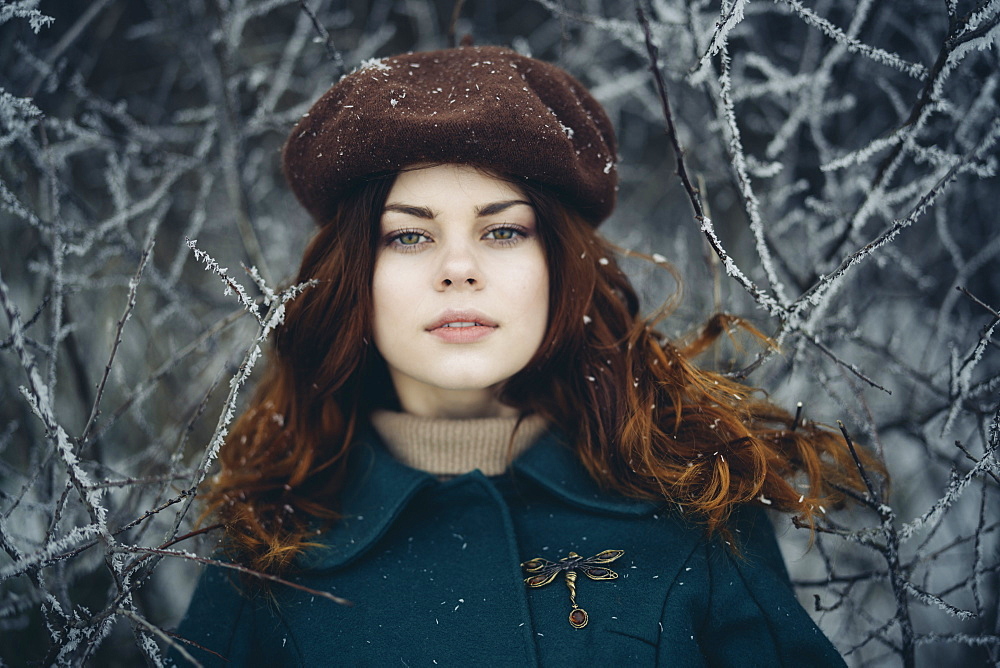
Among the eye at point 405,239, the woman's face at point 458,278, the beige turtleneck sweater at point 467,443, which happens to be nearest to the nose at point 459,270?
the woman's face at point 458,278

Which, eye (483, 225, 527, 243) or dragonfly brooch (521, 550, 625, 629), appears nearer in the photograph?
dragonfly brooch (521, 550, 625, 629)

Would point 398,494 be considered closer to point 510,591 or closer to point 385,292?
point 510,591

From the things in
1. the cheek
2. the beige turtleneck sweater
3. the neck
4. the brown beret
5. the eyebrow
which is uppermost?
the brown beret

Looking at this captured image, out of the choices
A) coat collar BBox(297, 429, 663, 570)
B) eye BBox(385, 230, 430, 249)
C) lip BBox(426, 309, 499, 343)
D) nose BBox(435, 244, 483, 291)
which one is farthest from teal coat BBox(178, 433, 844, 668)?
eye BBox(385, 230, 430, 249)

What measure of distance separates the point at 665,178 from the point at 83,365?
314cm

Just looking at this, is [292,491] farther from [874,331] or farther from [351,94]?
[874,331]

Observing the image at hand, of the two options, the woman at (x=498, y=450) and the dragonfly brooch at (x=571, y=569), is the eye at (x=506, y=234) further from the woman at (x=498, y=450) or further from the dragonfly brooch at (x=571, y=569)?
the dragonfly brooch at (x=571, y=569)

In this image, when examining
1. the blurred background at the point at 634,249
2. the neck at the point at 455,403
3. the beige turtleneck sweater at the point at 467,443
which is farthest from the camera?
the neck at the point at 455,403

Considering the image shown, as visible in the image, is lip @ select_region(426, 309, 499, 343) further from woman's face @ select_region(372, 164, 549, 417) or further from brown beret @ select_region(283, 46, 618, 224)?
brown beret @ select_region(283, 46, 618, 224)

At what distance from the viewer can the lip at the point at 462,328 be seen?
1.54 m

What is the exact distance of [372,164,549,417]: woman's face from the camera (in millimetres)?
1537

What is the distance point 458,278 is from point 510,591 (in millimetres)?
759

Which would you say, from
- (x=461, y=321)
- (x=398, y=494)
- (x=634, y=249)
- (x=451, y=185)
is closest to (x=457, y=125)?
(x=451, y=185)

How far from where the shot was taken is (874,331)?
3223mm
